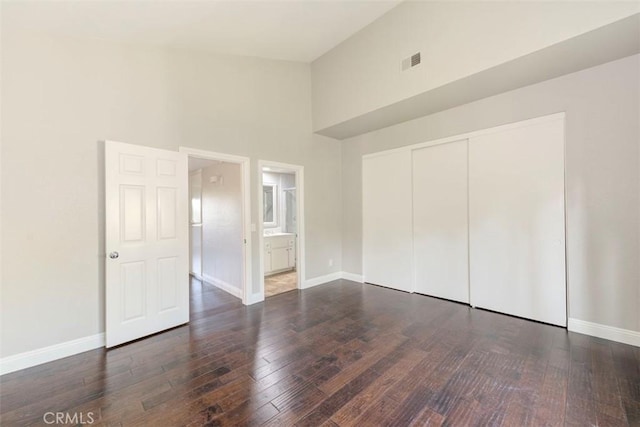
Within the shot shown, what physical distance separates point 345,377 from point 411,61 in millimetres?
3556

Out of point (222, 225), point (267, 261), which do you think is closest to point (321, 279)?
point (267, 261)

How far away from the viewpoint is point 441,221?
394cm

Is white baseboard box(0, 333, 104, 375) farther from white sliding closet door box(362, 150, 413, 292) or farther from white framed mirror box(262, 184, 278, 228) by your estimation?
white framed mirror box(262, 184, 278, 228)

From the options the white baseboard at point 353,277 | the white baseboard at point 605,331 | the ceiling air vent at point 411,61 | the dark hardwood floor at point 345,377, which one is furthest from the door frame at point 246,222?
the white baseboard at point 605,331

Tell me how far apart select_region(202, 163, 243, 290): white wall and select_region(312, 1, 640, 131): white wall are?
185 cm

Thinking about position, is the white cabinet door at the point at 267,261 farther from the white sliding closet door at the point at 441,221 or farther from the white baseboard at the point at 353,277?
the white sliding closet door at the point at 441,221

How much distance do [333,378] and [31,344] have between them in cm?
270

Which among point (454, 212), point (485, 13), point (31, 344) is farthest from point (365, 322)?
point (485, 13)

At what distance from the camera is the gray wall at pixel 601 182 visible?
2572 millimetres

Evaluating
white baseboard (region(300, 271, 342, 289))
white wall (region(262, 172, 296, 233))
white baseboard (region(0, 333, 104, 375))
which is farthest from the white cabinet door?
white baseboard (region(0, 333, 104, 375))

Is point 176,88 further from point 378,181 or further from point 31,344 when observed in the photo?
point 378,181

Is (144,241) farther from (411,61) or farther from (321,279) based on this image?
(411,61)

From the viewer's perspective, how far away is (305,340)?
2.75 m

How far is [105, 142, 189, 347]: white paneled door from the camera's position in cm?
269
